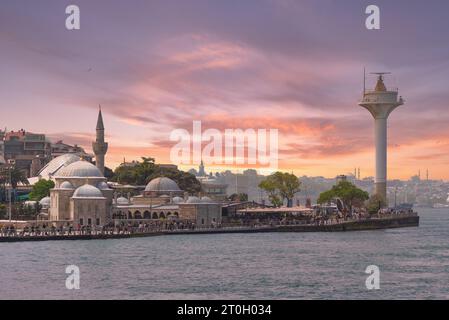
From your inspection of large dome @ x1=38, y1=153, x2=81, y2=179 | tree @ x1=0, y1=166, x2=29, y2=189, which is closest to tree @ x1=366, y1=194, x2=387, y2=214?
large dome @ x1=38, y1=153, x2=81, y2=179

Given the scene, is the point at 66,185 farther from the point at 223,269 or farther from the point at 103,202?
the point at 223,269

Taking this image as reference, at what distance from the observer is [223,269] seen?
180ft

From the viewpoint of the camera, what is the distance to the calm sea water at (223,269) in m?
43.4

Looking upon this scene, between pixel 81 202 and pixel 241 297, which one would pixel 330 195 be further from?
pixel 241 297

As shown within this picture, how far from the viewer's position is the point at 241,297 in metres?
41.6

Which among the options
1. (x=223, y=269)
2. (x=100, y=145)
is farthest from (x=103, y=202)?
(x=223, y=269)

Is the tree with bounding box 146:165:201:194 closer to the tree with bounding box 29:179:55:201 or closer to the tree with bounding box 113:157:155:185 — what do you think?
the tree with bounding box 113:157:155:185

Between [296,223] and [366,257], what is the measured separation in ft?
160

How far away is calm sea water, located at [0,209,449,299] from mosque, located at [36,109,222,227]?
13.1 metres

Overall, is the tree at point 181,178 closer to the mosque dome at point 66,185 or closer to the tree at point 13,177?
the tree at point 13,177
